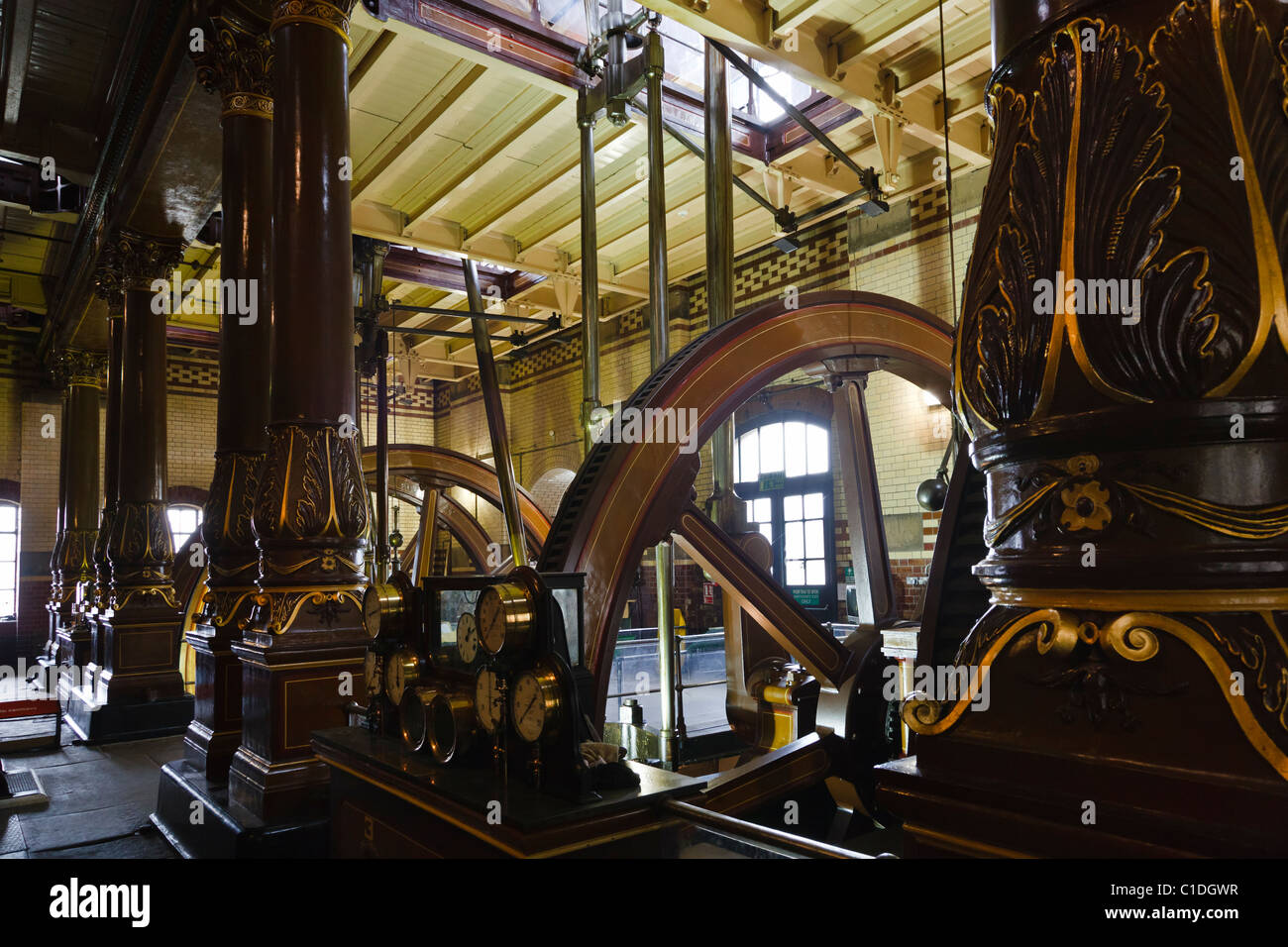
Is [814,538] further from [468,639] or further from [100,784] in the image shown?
[468,639]

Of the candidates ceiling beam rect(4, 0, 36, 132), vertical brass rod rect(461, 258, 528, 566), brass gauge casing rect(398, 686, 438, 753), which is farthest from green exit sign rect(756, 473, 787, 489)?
brass gauge casing rect(398, 686, 438, 753)

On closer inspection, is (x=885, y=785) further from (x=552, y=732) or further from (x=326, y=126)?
(x=326, y=126)

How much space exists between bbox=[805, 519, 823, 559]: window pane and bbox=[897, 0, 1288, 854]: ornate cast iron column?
9.47 metres

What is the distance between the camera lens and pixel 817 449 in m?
10.5

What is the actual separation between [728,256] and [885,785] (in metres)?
3.08

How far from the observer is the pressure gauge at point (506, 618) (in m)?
2.00

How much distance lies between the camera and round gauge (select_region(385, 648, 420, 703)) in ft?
8.13

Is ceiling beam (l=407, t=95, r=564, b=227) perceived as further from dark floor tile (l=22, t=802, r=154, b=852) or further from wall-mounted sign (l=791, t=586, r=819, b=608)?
dark floor tile (l=22, t=802, r=154, b=852)

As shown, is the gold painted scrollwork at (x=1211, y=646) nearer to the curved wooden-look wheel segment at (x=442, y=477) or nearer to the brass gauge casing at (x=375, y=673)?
the brass gauge casing at (x=375, y=673)

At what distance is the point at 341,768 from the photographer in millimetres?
2586

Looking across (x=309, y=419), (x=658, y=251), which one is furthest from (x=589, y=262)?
(x=309, y=419)

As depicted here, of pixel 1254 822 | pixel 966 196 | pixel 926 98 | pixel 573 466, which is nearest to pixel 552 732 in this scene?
pixel 1254 822

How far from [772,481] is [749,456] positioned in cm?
61

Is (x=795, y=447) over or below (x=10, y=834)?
over
